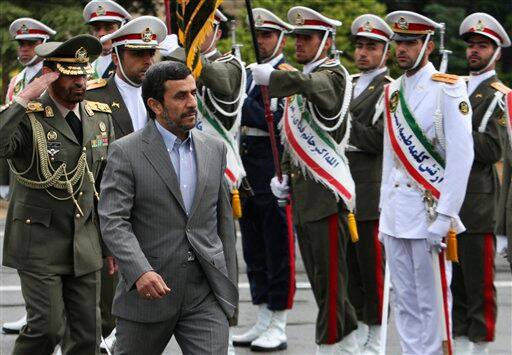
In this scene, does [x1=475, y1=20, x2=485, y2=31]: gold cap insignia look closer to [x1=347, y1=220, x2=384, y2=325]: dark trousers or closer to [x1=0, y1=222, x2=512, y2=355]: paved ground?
[x1=347, y1=220, x2=384, y2=325]: dark trousers

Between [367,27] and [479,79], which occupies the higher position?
[367,27]

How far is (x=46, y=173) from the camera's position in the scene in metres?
7.82

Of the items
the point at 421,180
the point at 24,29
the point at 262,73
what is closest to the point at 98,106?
the point at 262,73

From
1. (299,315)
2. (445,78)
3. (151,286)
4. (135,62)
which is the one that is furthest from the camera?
(299,315)

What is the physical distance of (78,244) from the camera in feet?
25.9

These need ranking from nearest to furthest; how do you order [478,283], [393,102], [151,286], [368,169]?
[151,286]
[393,102]
[478,283]
[368,169]

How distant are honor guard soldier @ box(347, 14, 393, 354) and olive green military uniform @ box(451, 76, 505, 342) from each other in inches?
24.7

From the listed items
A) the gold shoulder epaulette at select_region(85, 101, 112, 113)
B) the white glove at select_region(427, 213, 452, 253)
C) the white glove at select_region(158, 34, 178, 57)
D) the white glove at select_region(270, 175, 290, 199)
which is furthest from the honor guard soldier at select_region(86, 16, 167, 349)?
the white glove at select_region(427, 213, 452, 253)

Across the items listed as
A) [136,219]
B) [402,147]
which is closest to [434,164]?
[402,147]

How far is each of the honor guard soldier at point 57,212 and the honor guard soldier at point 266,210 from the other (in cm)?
253

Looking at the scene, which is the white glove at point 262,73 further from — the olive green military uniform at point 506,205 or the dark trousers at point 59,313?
the dark trousers at point 59,313

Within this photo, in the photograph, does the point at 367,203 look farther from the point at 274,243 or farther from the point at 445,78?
the point at 445,78

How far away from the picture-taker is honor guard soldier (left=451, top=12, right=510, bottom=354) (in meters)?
9.42

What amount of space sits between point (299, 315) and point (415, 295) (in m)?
2.96
